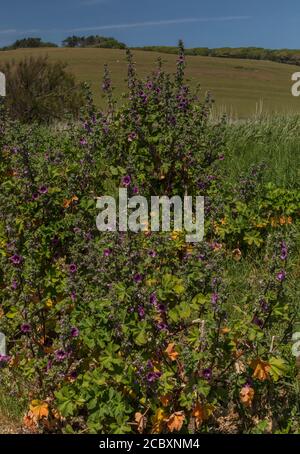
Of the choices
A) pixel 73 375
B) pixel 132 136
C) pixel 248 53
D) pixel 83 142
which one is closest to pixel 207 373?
pixel 73 375

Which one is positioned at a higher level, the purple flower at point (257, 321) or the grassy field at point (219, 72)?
Answer: the grassy field at point (219, 72)

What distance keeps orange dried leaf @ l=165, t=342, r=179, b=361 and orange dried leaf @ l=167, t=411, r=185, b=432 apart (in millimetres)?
266

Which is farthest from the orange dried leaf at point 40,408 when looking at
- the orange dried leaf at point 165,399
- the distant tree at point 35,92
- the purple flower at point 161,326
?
the distant tree at point 35,92

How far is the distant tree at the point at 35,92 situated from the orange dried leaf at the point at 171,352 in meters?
13.4

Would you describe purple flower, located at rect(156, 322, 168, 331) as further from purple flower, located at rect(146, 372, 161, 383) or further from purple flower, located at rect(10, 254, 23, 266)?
purple flower, located at rect(10, 254, 23, 266)

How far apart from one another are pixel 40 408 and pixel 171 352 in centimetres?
73

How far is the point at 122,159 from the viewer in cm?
555

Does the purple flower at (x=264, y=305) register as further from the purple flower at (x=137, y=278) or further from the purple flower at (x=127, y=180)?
the purple flower at (x=127, y=180)

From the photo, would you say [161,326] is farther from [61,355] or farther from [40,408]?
[40,408]

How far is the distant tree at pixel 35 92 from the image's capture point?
52.7 ft

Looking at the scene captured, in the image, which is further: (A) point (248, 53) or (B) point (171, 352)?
(A) point (248, 53)

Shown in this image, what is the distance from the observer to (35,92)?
1630 centimetres

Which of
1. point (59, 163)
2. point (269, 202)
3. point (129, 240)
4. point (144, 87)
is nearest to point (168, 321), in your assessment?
point (129, 240)

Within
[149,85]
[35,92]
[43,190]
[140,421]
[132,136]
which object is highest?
[35,92]
